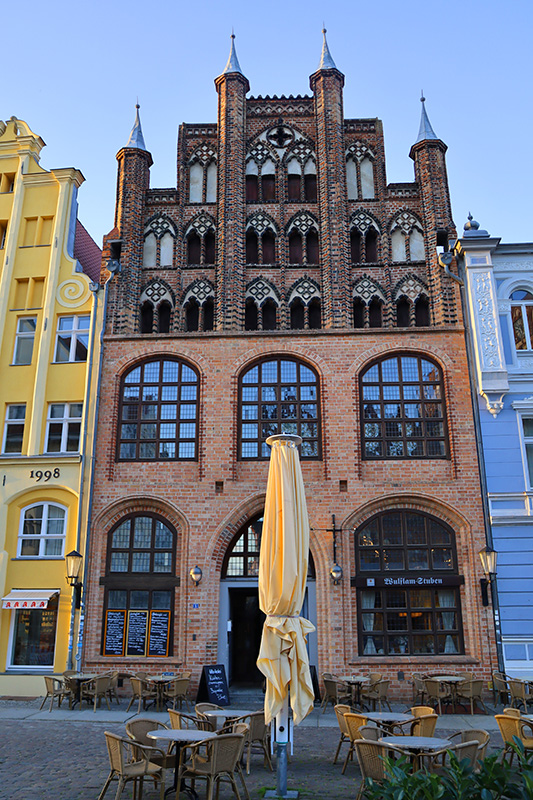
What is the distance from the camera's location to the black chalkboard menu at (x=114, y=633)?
1647cm

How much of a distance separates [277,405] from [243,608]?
5.46 m

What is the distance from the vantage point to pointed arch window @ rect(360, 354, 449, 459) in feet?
57.2

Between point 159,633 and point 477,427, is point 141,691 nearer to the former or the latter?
point 159,633

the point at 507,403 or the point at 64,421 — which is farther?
the point at 64,421

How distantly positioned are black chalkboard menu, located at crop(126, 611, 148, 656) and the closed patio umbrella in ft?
28.8

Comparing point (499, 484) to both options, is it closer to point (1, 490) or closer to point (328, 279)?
point (328, 279)

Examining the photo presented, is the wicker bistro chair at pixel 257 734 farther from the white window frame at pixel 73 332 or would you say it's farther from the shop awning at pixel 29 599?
the white window frame at pixel 73 332

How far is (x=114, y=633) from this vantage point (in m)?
16.6

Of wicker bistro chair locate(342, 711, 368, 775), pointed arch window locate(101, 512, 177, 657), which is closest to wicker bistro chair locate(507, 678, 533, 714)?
wicker bistro chair locate(342, 711, 368, 775)

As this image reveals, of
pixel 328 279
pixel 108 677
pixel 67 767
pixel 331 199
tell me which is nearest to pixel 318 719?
pixel 108 677

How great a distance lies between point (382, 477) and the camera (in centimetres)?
1708

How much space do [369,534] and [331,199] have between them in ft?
30.2

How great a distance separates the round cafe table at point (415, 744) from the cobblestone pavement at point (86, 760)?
78 centimetres

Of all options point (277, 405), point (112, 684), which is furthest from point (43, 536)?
point (277, 405)
